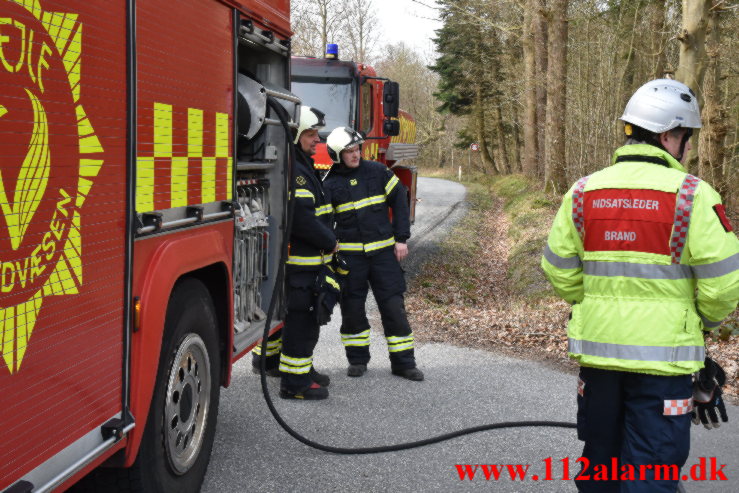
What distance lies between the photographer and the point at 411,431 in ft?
17.0

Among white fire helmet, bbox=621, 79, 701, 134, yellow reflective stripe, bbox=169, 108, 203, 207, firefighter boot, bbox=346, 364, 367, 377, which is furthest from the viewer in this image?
firefighter boot, bbox=346, 364, 367, 377

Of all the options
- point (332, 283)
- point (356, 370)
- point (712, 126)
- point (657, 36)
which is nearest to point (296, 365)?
point (332, 283)

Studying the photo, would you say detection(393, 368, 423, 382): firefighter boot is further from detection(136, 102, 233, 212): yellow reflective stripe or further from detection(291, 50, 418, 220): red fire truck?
detection(291, 50, 418, 220): red fire truck

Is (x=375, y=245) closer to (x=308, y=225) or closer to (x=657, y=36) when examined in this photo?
(x=308, y=225)

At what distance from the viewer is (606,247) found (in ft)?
10.5

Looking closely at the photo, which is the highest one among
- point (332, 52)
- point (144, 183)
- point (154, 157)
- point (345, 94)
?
point (332, 52)

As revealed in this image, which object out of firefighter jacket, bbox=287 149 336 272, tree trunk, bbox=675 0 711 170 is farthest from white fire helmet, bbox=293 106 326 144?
tree trunk, bbox=675 0 711 170

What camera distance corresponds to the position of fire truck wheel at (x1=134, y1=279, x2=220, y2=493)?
3479mm

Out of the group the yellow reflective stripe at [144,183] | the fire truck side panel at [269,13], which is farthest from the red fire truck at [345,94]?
the yellow reflective stripe at [144,183]

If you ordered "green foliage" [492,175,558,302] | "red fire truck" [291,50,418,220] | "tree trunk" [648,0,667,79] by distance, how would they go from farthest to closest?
"tree trunk" [648,0,667,79] < "green foliage" [492,175,558,302] < "red fire truck" [291,50,418,220]

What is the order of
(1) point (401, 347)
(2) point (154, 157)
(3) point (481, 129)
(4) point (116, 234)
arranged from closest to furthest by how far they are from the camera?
(4) point (116, 234), (2) point (154, 157), (1) point (401, 347), (3) point (481, 129)

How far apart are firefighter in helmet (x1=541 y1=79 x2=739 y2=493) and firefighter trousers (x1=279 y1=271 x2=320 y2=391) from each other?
285 cm

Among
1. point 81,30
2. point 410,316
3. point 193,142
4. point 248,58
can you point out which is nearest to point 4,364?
point 81,30

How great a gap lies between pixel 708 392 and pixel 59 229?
2.51 metres
